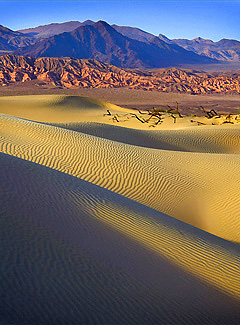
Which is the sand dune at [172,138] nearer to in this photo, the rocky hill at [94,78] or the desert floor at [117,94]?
the desert floor at [117,94]

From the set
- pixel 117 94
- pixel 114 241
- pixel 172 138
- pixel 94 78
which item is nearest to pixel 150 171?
pixel 114 241

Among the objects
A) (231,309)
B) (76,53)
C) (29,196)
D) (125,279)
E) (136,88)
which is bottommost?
(231,309)

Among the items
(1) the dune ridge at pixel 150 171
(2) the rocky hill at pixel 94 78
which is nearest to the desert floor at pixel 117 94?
(2) the rocky hill at pixel 94 78

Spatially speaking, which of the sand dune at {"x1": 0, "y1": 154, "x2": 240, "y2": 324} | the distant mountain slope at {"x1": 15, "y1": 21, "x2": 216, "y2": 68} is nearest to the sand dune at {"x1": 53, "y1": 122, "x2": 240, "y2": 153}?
the sand dune at {"x1": 0, "y1": 154, "x2": 240, "y2": 324}

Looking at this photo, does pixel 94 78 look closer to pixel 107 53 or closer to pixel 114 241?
pixel 114 241

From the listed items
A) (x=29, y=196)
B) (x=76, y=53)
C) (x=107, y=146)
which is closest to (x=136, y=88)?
(x=107, y=146)

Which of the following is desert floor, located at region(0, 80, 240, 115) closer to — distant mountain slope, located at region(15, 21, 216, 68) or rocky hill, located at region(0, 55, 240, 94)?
rocky hill, located at region(0, 55, 240, 94)

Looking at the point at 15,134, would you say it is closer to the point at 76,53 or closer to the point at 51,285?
the point at 51,285
